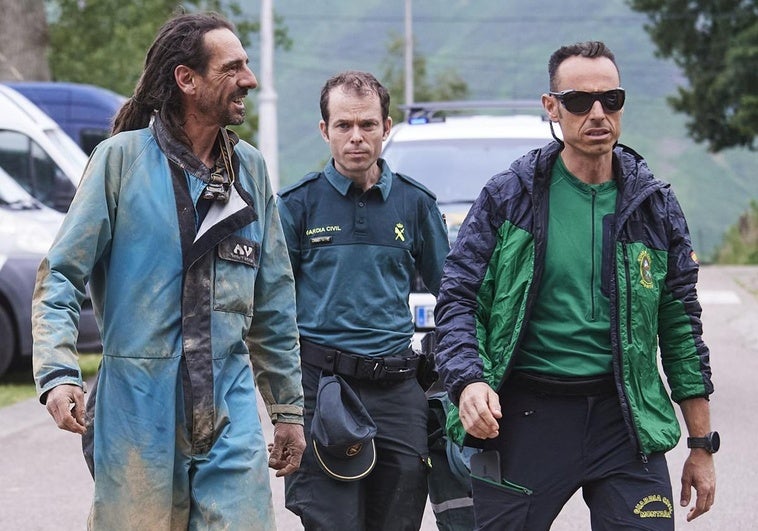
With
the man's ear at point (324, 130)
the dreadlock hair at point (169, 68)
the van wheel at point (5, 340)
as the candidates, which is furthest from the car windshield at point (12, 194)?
the dreadlock hair at point (169, 68)

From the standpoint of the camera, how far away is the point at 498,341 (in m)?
4.30

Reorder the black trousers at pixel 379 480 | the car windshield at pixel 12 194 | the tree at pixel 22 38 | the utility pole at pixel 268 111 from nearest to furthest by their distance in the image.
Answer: the black trousers at pixel 379 480 < the car windshield at pixel 12 194 < the tree at pixel 22 38 < the utility pole at pixel 268 111

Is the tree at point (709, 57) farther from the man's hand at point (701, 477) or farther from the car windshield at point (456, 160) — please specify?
the man's hand at point (701, 477)

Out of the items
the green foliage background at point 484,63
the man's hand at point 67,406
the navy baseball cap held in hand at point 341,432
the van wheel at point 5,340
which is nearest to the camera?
the man's hand at point 67,406

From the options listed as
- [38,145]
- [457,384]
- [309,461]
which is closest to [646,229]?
[457,384]

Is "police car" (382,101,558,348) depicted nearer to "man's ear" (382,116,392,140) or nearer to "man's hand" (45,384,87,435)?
"man's ear" (382,116,392,140)

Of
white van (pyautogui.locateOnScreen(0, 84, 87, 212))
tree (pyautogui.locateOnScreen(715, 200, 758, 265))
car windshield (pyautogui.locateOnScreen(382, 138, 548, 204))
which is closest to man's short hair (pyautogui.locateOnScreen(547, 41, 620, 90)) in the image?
car windshield (pyautogui.locateOnScreen(382, 138, 548, 204))

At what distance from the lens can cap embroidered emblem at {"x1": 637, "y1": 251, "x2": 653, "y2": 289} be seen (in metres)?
4.27

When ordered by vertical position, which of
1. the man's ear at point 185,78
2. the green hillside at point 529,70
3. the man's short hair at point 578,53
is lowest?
the green hillside at point 529,70

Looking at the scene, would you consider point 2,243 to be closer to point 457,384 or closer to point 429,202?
point 429,202

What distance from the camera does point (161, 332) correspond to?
4.15 metres

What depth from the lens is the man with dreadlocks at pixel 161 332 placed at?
4.13 meters

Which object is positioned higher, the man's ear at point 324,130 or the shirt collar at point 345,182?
the man's ear at point 324,130

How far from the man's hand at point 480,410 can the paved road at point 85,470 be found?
3.47 meters
